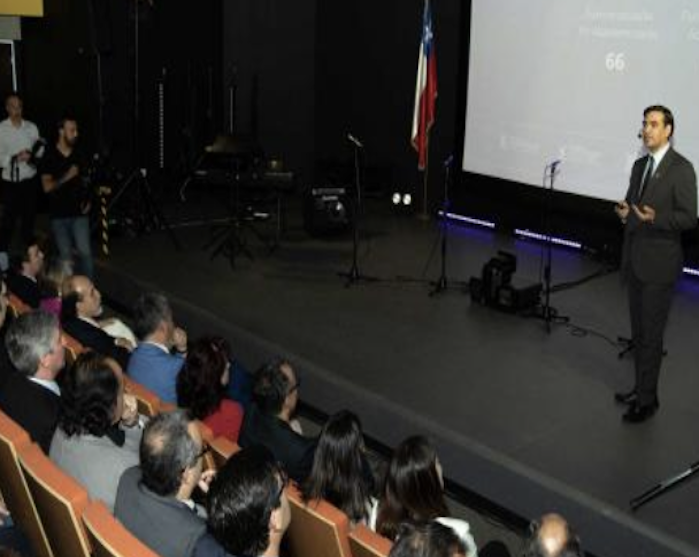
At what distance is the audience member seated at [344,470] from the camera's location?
3.25 m

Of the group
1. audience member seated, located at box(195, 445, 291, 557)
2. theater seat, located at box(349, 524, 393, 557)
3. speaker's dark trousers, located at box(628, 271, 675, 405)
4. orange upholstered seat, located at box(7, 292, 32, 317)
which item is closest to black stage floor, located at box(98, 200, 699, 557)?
speaker's dark trousers, located at box(628, 271, 675, 405)

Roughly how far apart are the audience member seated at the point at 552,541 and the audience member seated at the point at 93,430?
1379 mm

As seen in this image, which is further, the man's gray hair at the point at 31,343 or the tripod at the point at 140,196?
the tripod at the point at 140,196

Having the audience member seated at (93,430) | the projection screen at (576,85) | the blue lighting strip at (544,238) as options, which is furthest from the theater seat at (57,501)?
the blue lighting strip at (544,238)

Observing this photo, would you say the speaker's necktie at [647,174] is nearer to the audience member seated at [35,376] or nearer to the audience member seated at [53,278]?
the audience member seated at [35,376]

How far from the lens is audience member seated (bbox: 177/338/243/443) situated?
13.0 feet

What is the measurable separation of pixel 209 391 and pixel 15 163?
4.94 m

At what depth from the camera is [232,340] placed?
6.59 meters

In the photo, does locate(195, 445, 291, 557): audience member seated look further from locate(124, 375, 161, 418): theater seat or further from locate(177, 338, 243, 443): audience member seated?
locate(177, 338, 243, 443): audience member seated

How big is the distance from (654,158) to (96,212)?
5825mm

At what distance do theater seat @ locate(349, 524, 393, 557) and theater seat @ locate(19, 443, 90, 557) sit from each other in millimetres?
792

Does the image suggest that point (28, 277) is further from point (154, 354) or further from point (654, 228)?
point (654, 228)

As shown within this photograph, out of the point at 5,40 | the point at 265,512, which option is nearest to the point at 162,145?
the point at 5,40

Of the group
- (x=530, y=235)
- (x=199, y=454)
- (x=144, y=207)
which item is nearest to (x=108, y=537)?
(x=199, y=454)
